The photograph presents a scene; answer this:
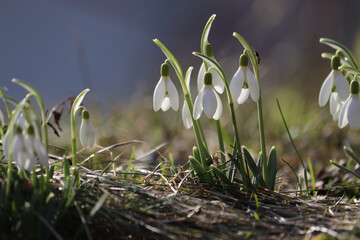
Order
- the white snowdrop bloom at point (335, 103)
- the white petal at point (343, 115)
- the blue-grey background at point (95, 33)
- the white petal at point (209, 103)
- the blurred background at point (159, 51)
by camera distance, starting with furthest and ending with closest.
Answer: the blue-grey background at point (95, 33), the blurred background at point (159, 51), the white snowdrop bloom at point (335, 103), the white petal at point (343, 115), the white petal at point (209, 103)

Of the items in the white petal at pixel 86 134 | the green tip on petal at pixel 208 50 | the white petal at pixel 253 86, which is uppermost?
the green tip on petal at pixel 208 50

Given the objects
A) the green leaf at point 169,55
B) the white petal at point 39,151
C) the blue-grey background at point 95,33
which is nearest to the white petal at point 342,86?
the green leaf at point 169,55

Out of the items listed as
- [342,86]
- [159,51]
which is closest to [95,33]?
[159,51]

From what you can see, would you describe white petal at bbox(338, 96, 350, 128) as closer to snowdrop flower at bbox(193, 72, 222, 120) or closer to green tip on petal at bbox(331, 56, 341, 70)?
green tip on petal at bbox(331, 56, 341, 70)

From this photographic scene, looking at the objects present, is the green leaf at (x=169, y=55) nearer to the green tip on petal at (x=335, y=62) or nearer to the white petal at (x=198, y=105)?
the white petal at (x=198, y=105)

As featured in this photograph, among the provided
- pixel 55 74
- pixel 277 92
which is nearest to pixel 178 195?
pixel 277 92

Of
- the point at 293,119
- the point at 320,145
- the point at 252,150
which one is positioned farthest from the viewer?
the point at 293,119

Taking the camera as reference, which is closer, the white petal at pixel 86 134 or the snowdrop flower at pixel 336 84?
the white petal at pixel 86 134

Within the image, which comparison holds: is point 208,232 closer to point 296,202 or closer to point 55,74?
point 296,202
